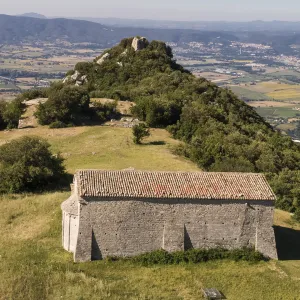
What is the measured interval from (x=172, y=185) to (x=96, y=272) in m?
6.00

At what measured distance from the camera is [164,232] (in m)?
23.0

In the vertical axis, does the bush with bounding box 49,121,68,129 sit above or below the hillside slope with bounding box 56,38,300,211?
below

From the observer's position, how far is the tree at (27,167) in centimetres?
3170

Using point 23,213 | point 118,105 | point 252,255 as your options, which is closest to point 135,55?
point 118,105

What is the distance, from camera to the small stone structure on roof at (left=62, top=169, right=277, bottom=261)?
2250 centimetres

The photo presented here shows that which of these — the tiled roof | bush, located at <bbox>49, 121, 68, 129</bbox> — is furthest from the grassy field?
bush, located at <bbox>49, 121, 68, 129</bbox>

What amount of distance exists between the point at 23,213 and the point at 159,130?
28249 millimetres

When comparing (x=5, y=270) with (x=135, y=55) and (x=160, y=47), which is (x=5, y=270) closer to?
(x=135, y=55)

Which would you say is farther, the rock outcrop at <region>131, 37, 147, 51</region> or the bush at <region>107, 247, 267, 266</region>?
the rock outcrop at <region>131, 37, 147, 51</region>

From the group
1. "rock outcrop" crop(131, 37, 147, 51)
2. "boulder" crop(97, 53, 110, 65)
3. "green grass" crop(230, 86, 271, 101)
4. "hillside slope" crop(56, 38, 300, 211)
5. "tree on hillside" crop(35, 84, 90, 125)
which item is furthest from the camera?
"green grass" crop(230, 86, 271, 101)

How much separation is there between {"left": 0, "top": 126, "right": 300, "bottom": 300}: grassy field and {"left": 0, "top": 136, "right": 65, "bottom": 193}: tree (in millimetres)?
1709

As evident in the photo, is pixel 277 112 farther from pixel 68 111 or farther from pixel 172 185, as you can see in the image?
pixel 172 185

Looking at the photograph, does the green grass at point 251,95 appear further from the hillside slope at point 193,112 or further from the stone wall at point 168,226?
the stone wall at point 168,226

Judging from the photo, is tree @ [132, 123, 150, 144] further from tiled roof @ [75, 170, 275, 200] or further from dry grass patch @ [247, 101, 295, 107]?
dry grass patch @ [247, 101, 295, 107]
